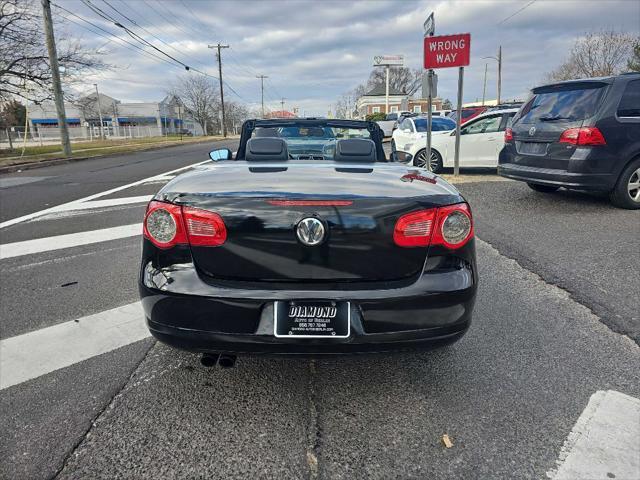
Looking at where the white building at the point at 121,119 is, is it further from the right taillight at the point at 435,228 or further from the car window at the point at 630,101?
the right taillight at the point at 435,228

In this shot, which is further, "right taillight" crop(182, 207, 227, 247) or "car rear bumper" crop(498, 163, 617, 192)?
"car rear bumper" crop(498, 163, 617, 192)

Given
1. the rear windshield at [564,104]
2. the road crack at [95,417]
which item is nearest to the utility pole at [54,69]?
the rear windshield at [564,104]

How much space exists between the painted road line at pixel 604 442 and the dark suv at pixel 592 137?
454 cm

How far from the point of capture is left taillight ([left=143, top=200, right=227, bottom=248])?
202 cm

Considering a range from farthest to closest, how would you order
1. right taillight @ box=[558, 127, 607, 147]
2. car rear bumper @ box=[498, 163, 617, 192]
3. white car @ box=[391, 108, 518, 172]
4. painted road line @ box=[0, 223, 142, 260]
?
white car @ box=[391, 108, 518, 172] < car rear bumper @ box=[498, 163, 617, 192] < right taillight @ box=[558, 127, 607, 147] < painted road line @ box=[0, 223, 142, 260]

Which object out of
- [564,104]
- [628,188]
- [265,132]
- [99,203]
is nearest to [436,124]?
[564,104]

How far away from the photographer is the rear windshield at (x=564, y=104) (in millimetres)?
5910

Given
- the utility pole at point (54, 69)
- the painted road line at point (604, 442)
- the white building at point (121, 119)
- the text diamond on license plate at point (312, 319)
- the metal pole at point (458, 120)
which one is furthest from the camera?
the white building at point (121, 119)

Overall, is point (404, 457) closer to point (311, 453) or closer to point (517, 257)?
point (311, 453)

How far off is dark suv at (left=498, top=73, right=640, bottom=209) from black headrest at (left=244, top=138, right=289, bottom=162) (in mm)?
4710

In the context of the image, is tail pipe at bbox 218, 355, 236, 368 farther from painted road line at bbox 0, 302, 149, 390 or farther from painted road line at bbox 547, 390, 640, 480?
painted road line at bbox 547, 390, 640, 480

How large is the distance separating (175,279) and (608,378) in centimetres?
247

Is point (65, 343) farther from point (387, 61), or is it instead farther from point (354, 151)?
point (387, 61)

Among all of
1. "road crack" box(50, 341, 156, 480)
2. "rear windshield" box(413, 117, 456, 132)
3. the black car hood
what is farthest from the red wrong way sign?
"road crack" box(50, 341, 156, 480)
